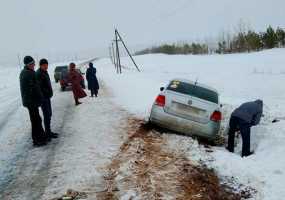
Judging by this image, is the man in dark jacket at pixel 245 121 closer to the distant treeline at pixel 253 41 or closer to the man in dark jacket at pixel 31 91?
the man in dark jacket at pixel 31 91

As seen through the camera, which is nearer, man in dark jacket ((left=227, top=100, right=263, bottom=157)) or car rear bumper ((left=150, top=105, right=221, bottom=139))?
man in dark jacket ((left=227, top=100, right=263, bottom=157))

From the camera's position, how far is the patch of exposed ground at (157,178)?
6.94m

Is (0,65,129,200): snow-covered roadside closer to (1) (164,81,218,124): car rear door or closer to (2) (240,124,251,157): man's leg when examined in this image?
(1) (164,81,218,124): car rear door

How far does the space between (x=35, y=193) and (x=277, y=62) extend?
40.8m

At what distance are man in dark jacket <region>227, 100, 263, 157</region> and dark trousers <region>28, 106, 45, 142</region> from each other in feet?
14.0

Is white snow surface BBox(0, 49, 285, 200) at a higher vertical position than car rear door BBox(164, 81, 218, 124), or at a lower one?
lower

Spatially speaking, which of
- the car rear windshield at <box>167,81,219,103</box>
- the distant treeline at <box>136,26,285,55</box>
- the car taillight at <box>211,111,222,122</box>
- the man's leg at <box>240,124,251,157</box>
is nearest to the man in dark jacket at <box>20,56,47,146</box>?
the car rear windshield at <box>167,81,219,103</box>

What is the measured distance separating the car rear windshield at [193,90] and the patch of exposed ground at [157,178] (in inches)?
90.9

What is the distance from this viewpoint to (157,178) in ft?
25.2

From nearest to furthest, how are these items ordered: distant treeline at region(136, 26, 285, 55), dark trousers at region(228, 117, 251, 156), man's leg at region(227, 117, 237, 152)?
dark trousers at region(228, 117, 251, 156)
man's leg at region(227, 117, 237, 152)
distant treeline at region(136, 26, 285, 55)

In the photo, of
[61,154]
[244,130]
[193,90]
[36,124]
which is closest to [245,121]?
[244,130]

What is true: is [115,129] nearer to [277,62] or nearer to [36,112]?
[36,112]

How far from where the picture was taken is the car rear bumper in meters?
11.2

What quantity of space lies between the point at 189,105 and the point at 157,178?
13.0 feet
